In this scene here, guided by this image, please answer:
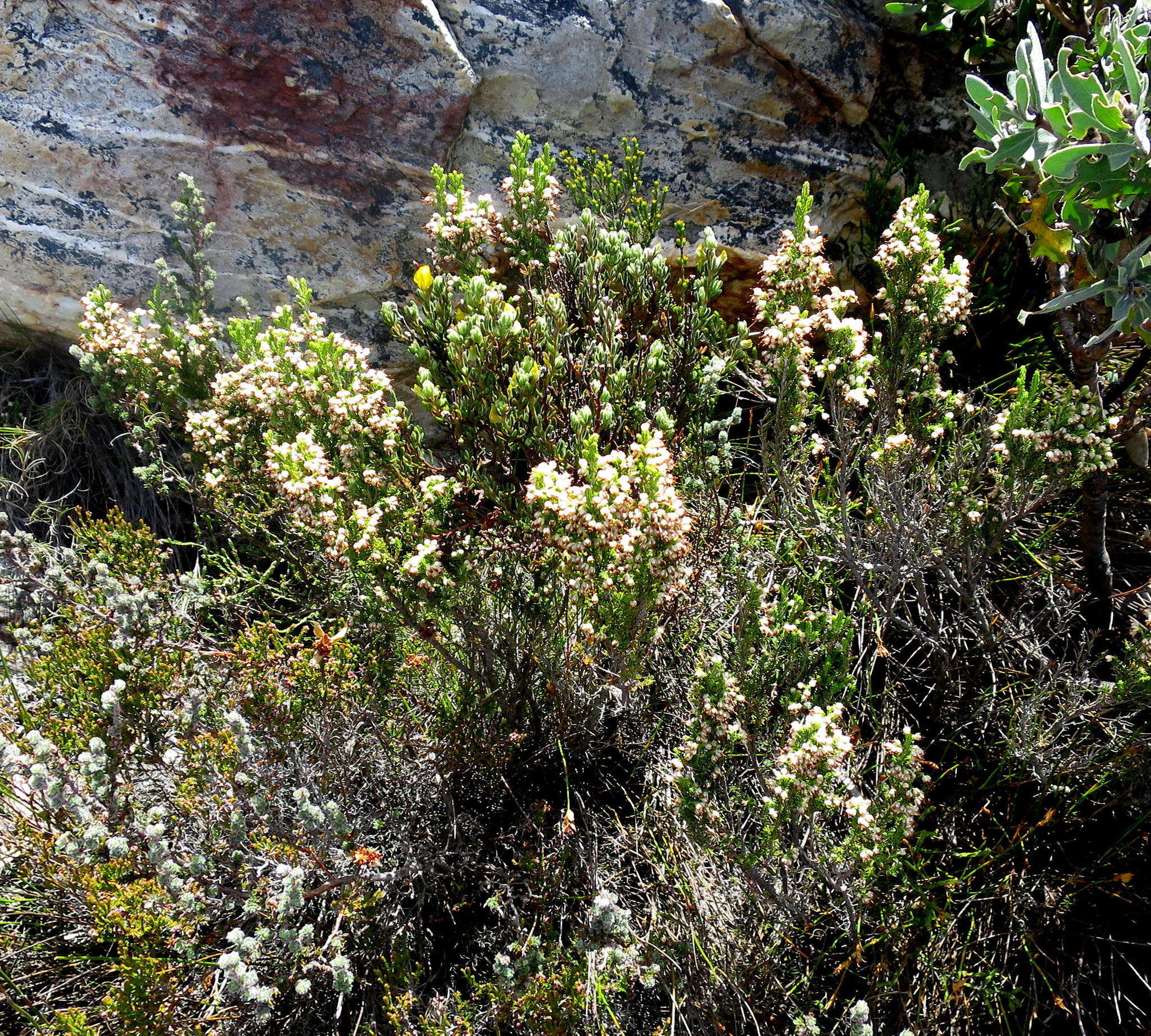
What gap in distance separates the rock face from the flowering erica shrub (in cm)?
52

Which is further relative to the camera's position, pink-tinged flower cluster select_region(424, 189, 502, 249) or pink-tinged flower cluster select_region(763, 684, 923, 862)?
pink-tinged flower cluster select_region(424, 189, 502, 249)

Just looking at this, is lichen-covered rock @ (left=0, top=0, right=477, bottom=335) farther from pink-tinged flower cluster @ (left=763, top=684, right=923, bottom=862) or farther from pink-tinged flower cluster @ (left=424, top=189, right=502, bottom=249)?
pink-tinged flower cluster @ (left=763, top=684, right=923, bottom=862)

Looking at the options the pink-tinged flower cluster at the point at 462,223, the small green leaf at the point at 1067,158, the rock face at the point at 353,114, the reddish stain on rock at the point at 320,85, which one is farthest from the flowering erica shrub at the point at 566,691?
the reddish stain on rock at the point at 320,85

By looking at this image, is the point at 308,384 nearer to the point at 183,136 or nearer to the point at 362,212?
the point at 362,212

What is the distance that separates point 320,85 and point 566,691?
240cm

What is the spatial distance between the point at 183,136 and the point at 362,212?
0.70m

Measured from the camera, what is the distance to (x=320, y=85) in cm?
318

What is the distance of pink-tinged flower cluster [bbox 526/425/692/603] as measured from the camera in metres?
1.86

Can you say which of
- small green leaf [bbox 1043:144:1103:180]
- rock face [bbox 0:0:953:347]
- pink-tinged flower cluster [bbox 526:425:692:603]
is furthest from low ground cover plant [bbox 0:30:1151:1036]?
small green leaf [bbox 1043:144:1103:180]

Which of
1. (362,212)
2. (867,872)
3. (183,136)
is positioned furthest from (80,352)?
(867,872)

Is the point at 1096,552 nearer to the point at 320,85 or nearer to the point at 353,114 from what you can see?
the point at 353,114

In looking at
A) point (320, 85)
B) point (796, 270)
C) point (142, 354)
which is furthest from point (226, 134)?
point (796, 270)

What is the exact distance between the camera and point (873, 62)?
3418 millimetres

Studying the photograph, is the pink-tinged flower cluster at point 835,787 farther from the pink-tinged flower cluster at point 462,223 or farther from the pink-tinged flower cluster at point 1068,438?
the pink-tinged flower cluster at point 462,223
